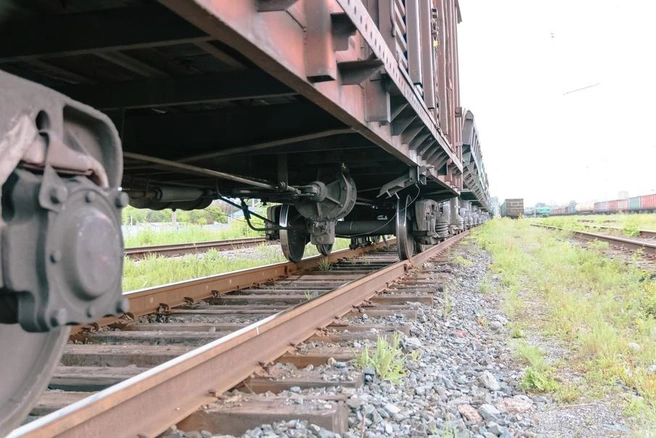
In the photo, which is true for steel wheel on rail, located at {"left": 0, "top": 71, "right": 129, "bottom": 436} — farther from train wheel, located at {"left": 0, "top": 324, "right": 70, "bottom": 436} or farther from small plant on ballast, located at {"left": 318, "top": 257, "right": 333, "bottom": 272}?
small plant on ballast, located at {"left": 318, "top": 257, "right": 333, "bottom": 272}

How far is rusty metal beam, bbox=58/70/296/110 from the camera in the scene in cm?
320

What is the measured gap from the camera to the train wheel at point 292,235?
8.52 metres

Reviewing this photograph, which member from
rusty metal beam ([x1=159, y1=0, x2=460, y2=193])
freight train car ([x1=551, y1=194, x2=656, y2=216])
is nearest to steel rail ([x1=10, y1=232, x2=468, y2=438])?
rusty metal beam ([x1=159, y1=0, x2=460, y2=193])

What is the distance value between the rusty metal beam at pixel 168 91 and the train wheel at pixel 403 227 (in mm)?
6107

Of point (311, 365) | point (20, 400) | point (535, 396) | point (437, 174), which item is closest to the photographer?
point (20, 400)

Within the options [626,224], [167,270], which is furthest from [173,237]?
[626,224]

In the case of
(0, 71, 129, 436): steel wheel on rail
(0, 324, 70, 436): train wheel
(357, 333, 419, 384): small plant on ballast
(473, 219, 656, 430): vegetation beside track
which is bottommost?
(473, 219, 656, 430): vegetation beside track

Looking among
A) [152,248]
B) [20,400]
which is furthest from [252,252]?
[20,400]

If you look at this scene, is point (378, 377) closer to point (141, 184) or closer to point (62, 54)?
point (62, 54)

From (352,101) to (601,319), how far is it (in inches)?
133

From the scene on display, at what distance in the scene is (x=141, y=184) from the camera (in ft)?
17.6

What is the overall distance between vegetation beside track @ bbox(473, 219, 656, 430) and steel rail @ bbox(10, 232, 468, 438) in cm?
161

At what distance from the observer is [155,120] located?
4.45m

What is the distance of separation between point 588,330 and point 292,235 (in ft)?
16.3
